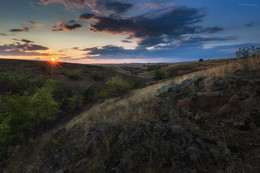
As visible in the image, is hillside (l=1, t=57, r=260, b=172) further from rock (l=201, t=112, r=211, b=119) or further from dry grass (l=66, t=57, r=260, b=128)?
dry grass (l=66, t=57, r=260, b=128)

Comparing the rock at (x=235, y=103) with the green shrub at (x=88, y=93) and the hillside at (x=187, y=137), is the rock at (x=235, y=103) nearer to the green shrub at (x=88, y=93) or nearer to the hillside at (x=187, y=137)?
the hillside at (x=187, y=137)

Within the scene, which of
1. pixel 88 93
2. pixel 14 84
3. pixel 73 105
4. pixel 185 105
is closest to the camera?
pixel 185 105

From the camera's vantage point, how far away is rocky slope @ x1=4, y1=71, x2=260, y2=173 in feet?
8.35

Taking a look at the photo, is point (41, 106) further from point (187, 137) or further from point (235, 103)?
point (235, 103)

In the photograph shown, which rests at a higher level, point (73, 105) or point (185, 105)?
point (185, 105)

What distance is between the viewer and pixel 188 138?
311 cm

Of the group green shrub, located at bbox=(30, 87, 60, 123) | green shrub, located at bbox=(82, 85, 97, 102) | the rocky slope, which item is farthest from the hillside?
green shrub, located at bbox=(82, 85, 97, 102)

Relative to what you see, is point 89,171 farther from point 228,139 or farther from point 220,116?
point 220,116

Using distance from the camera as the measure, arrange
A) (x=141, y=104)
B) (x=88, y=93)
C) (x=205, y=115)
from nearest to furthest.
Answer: (x=205, y=115), (x=141, y=104), (x=88, y=93)

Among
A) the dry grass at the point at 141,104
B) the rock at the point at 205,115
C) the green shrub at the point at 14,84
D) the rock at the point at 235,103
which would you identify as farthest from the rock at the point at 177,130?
the green shrub at the point at 14,84

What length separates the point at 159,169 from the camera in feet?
8.84

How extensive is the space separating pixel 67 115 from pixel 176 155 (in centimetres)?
1834

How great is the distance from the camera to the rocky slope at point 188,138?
2545mm

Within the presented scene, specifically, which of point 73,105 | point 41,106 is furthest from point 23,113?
point 73,105
